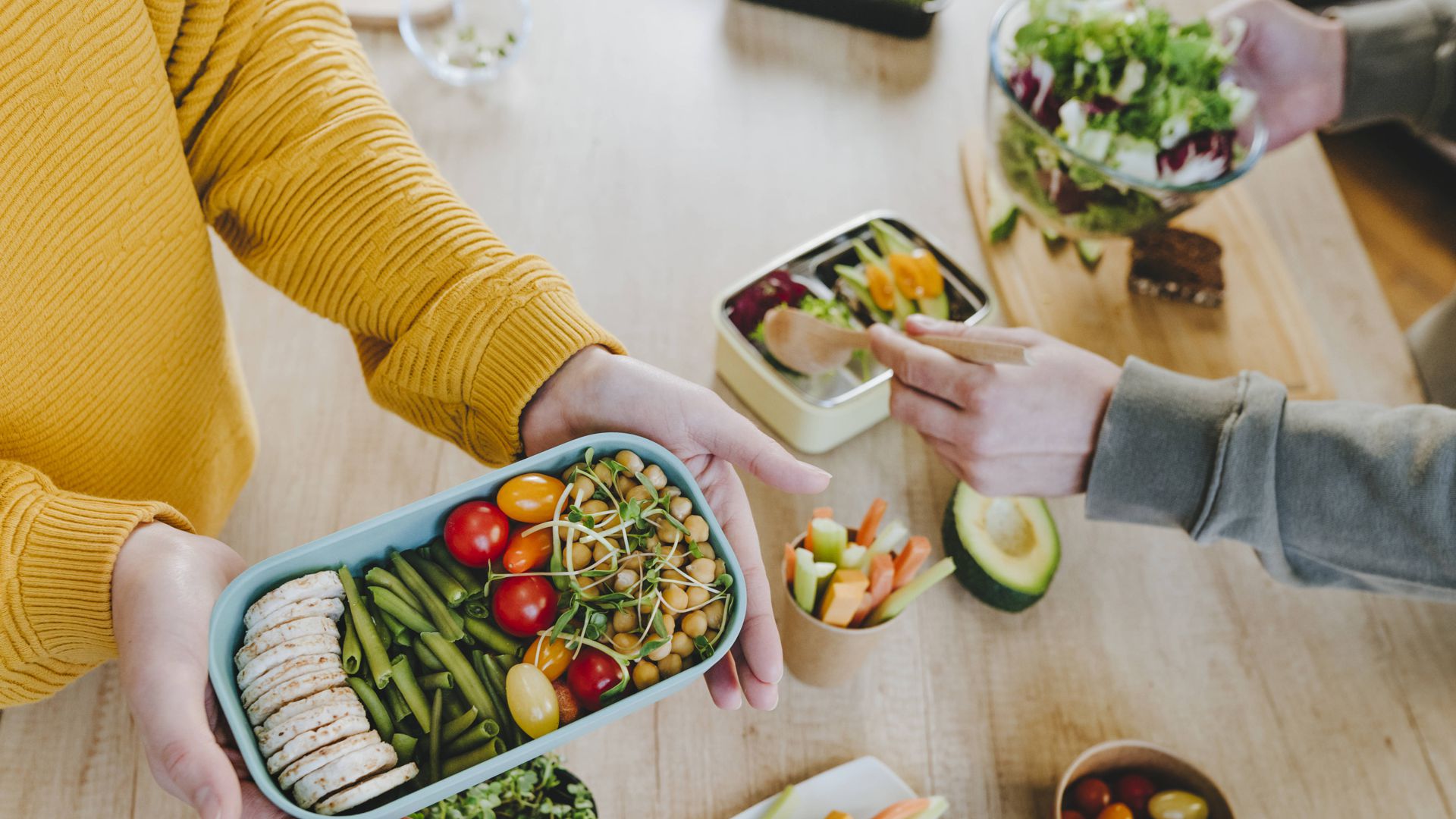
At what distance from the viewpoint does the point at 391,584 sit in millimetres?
876

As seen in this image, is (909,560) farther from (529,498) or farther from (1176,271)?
(1176,271)

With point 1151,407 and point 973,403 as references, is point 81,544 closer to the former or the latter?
point 973,403

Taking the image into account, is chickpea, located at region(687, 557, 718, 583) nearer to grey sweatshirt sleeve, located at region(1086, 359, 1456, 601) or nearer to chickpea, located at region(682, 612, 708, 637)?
chickpea, located at region(682, 612, 708, 637)

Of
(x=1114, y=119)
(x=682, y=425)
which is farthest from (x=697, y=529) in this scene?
(x=1114, y=119)

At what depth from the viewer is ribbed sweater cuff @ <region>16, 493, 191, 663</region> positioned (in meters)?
0.80

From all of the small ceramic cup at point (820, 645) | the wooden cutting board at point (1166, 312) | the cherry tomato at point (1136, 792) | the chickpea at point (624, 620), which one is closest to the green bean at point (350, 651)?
the chickpea at point (624, 620)

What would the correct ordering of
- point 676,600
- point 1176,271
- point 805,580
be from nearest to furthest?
1. point 676,600
2. point 805,580
3. point 1176,271

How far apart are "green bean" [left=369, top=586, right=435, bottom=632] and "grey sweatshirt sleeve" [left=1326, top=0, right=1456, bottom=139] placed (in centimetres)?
176

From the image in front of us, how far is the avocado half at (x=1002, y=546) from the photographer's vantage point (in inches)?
49.5

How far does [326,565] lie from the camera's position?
34.4 inches

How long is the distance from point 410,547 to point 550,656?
0.62 ft

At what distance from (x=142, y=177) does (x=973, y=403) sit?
960 millimetres

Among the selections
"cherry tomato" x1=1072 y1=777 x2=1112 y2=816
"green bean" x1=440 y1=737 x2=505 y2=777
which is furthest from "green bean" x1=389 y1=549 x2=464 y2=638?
"cherry tomato" x1=1072 y1=777 x2=1112 y2=816

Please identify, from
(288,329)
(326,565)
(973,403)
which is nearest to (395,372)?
(326,565)
